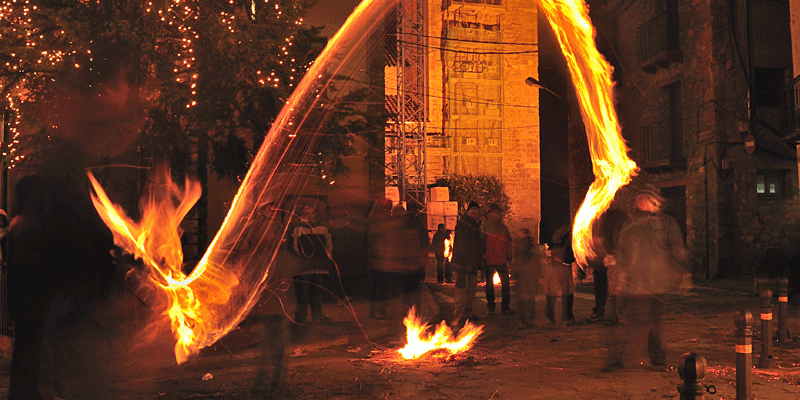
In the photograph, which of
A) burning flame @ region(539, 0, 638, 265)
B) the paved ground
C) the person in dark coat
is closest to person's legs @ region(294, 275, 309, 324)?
the paved ground

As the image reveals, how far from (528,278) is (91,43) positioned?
7567mm

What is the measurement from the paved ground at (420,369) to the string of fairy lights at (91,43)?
4.74m

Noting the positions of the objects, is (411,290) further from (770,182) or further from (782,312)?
(770,182)

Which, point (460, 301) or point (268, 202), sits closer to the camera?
point (460, 301)

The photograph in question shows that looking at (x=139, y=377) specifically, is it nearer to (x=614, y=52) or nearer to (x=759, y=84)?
(x=759, y=84)

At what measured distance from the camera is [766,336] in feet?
23.8

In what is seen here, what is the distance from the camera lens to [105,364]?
24.2 feet

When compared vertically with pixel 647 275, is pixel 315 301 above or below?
below

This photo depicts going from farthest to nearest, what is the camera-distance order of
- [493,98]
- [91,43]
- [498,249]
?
[493,98], [498,249], [91,43]

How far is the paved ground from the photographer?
19.9 ft

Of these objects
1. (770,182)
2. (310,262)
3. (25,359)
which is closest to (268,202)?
(310,262)

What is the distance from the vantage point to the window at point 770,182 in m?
21.3

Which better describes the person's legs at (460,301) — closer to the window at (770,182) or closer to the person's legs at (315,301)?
the person's legs at (315,301)

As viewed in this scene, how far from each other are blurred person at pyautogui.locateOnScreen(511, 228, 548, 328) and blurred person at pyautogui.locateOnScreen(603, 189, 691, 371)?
3.03 m
